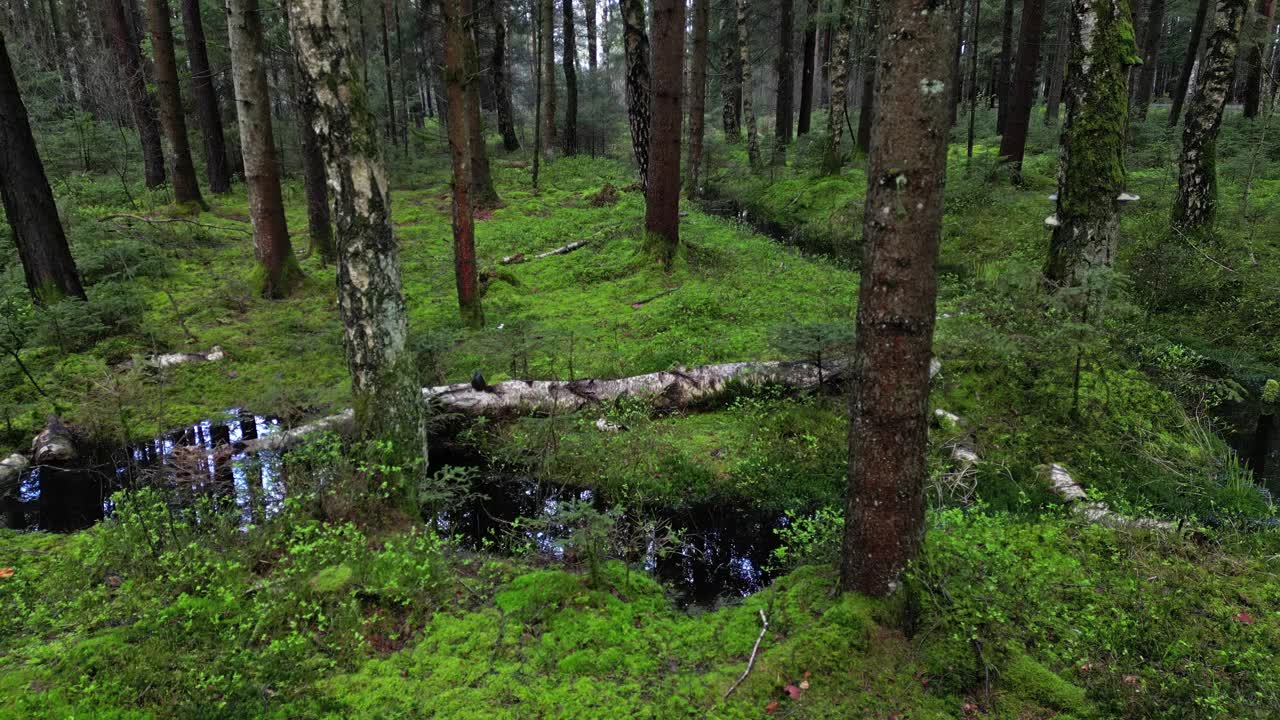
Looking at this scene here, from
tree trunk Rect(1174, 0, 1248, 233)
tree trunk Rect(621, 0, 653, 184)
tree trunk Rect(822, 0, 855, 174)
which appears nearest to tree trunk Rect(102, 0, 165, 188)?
tree trunk Rect(621, 0, 653, 184)

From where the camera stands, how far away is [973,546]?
4121 millimetres

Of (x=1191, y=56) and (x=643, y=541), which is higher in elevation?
(x=1191, y=56)

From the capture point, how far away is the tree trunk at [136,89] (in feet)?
51.6

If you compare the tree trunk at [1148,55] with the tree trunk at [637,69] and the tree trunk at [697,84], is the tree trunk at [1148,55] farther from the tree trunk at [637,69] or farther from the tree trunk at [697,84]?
the tree trunk at [637,69]

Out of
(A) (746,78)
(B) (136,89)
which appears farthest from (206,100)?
(A) (746,78)

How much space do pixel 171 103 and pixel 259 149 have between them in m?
6.57

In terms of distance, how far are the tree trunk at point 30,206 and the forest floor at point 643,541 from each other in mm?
561

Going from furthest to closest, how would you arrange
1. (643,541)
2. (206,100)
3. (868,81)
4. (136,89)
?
(868,81)
(136,89)
(206,100)
(643,541)

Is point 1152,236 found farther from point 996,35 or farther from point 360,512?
point 996,35

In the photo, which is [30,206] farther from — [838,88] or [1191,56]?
[1191,56]

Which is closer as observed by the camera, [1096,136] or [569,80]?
[1096,136]

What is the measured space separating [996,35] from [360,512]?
127ft

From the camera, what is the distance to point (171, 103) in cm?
1416

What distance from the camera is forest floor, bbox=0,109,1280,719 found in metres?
3.09
